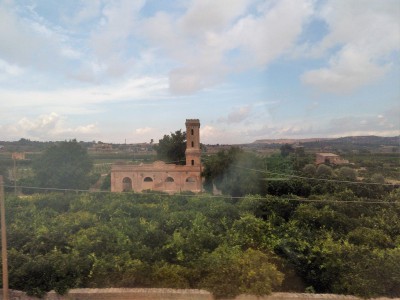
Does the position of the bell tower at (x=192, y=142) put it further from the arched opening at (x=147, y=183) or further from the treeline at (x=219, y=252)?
the treeline at (x=219, y=252)

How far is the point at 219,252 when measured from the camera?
728cm

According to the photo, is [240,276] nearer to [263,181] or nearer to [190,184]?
[263,181]

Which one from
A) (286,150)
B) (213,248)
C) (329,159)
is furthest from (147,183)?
(329,159)

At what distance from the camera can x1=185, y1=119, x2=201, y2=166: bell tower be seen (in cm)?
2525

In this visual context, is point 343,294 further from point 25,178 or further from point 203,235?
point 25,178

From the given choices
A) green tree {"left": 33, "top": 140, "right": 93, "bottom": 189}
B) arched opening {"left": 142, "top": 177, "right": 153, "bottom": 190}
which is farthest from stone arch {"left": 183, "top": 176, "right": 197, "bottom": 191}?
green tree {"left": 33, "top": 140, "right": 93, "bottom": 189}

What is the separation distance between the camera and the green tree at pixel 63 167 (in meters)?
21.7

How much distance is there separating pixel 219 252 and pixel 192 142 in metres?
18.9

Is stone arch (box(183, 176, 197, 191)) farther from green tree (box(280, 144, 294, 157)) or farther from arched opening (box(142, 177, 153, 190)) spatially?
green tree (box(280, 144, 294, 157))

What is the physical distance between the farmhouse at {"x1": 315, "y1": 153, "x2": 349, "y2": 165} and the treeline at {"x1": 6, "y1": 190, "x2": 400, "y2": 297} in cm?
1870

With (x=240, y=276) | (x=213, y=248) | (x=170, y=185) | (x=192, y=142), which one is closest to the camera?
(x=240, y=276)

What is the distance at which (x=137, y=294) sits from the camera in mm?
5957

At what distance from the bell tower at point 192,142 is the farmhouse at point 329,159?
41.1 feet

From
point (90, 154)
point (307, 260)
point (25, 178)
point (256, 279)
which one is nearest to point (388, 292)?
point (307, 260)
